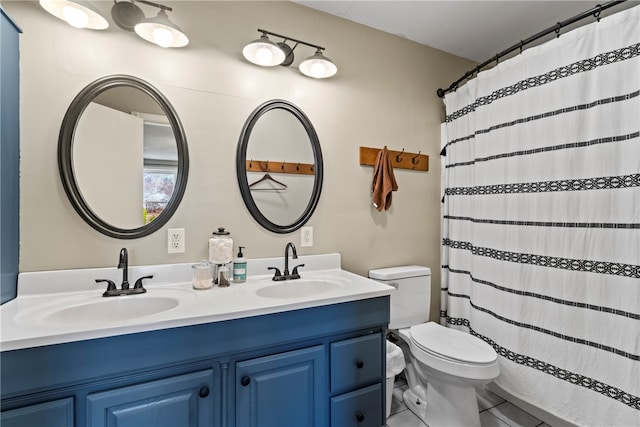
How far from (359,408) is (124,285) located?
1242 millimetres

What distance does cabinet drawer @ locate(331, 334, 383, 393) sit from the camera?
133cm

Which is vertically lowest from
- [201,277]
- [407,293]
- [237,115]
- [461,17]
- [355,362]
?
[355,362]

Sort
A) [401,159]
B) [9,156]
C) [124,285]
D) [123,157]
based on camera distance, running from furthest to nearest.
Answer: [401,159]
[123,157]
[124,285]
[9,156]

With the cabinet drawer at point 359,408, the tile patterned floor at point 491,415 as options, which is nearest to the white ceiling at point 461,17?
the cabinet drawer at point 359,408

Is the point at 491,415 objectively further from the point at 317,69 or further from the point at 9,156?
the point at 9,156

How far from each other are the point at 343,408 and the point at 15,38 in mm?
2179

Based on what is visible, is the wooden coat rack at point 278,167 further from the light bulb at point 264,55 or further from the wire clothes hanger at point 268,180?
the light bulb at point 264,55

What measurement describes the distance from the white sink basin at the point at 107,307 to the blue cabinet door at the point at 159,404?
10.8 inches

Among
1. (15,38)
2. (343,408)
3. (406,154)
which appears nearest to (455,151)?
(406,154)

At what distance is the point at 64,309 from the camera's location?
115 cm

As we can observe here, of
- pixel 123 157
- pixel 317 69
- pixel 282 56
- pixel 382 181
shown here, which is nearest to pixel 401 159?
pixel 382 181

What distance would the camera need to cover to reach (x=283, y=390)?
48.0 inches

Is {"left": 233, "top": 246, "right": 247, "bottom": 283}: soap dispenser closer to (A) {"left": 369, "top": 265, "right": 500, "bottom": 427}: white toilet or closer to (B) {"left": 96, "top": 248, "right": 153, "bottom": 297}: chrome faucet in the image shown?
(B) {"left": 96, "top": 248, "right": 153, "bottom": 297}: chrome faucet

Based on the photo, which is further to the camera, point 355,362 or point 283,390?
point 355,362
